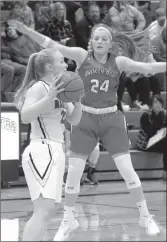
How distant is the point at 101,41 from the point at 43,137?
34.0 inches

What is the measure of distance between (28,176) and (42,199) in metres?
0.19

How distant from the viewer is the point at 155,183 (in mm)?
10977

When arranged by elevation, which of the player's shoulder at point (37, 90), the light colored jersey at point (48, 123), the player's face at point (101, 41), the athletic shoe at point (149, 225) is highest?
the player's face at point (101, 41)

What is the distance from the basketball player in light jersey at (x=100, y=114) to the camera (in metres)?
5.32

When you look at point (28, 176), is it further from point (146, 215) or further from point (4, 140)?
point (146, 215)

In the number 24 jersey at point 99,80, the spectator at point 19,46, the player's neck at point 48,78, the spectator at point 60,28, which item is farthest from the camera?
the spectator at point 60,28

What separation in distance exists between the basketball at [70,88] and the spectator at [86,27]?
4209mm

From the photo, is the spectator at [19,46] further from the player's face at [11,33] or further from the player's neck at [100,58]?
the player's neck at [100,58]

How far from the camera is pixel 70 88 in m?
4.64

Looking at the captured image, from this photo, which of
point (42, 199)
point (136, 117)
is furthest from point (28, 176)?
point (136, 117)

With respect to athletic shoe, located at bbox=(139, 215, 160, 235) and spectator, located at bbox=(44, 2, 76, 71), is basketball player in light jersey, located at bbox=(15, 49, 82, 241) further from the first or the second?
spectator, located at bbox=(44, 2, 76, 71)

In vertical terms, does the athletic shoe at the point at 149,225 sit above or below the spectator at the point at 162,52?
below

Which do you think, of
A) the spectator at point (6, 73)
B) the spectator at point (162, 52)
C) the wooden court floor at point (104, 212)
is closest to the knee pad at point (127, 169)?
the spectator at point (6, 73)

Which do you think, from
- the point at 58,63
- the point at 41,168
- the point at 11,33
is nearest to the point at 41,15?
the point at 11,33
